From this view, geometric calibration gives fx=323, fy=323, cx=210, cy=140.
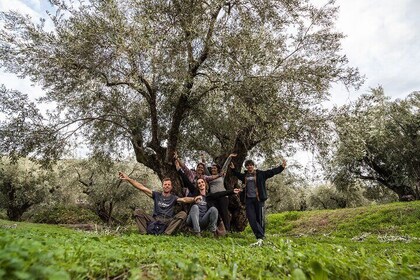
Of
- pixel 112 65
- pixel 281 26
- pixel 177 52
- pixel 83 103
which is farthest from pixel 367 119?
pixel 83 103

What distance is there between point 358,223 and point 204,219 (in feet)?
42.4

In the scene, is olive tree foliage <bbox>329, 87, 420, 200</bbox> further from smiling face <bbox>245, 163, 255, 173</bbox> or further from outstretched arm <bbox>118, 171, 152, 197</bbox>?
outstretched arm <bbox>118, 171, 152, 197</bbox>

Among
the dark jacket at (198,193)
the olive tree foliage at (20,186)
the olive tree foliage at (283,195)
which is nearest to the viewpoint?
the dark jacket at (198,193)

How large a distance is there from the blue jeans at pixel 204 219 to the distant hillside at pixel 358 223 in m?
9.84

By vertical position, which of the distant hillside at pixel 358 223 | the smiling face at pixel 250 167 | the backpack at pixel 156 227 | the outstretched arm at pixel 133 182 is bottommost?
the distant hillside at pixel 358 223

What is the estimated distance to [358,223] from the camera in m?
20.2


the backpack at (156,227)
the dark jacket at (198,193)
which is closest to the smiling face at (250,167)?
the dark jacket at (198,193)

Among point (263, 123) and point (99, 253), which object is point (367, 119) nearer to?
point (263, 123)

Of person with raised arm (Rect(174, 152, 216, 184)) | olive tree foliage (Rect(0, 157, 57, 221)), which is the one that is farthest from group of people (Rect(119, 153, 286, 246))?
olive tree foliage (Rect(0, 157, 57, 221))

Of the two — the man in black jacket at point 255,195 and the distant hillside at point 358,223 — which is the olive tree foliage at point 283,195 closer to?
the distant hillside at point 358,223

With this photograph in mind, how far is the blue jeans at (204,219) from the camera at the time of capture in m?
11.5

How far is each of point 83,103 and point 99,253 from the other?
14.1 m

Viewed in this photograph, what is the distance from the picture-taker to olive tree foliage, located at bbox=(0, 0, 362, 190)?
12.8 metres

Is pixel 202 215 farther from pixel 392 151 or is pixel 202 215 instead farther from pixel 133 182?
pixel 392 151
